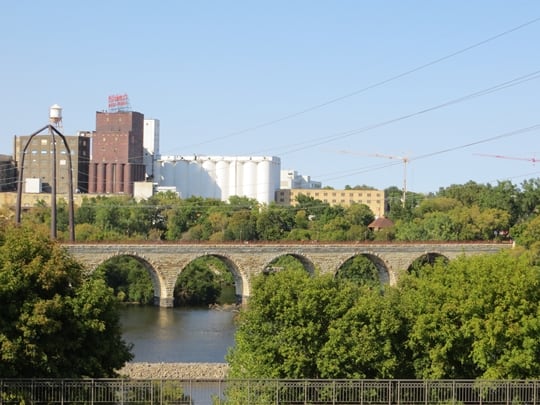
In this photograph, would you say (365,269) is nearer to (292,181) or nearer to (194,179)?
(194,179)

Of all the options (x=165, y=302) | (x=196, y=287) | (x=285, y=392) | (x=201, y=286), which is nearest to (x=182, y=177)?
(x=201, y=286)

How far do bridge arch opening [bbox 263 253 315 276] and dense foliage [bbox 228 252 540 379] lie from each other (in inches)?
1294

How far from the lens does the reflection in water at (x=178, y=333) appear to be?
47000 mm

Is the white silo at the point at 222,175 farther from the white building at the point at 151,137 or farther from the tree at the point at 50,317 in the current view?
the tree at the point at 50,317

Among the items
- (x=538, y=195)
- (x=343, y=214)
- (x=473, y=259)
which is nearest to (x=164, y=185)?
(x=343, y=214)

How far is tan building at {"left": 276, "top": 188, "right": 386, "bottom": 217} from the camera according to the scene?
153000 millimetres

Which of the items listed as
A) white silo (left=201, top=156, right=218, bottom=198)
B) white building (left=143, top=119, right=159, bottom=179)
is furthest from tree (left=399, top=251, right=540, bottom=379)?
white silo (left=201, top=156, right=218, bottom=198)

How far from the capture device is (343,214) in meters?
109

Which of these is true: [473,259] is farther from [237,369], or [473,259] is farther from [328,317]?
[237,369]

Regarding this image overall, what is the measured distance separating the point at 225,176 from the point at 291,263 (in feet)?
248

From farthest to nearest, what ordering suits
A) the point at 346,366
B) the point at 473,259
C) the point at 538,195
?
the point at 538,195
the point at 473,259
the point at 346,366

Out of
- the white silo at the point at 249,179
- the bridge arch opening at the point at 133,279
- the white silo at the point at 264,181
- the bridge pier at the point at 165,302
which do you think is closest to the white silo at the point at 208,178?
the white silo at the point at 249,179

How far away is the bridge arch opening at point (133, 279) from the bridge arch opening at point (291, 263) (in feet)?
23.6

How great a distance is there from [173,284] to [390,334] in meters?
36.4
